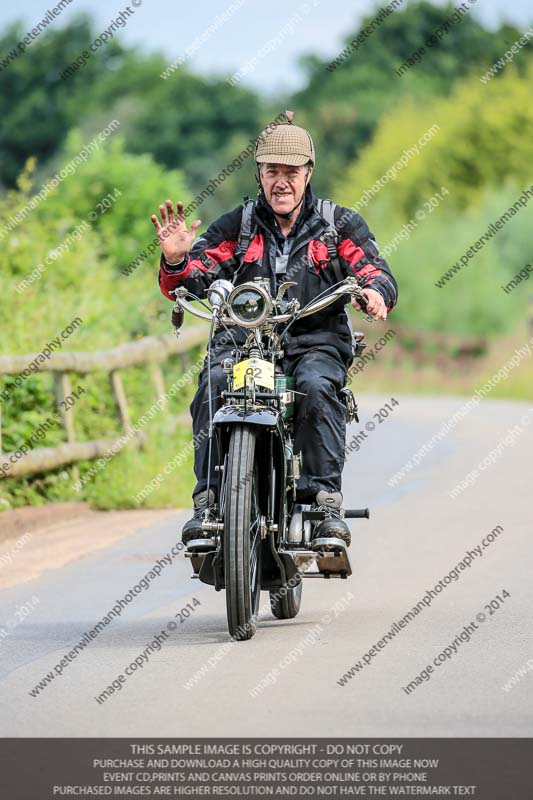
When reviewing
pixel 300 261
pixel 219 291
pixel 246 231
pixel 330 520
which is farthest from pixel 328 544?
pixel 246 231

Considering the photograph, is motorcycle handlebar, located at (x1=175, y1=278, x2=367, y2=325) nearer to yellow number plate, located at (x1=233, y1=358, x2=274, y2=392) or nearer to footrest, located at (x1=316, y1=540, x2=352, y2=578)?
yellow number plate, located at (x1=233, y1=358, x2=274, y2=392)

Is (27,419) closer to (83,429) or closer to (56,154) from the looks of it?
(83,429)

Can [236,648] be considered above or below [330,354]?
below

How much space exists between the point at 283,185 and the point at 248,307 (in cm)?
82

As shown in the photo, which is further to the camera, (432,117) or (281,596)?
(432,117)

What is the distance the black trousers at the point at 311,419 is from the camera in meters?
7.59

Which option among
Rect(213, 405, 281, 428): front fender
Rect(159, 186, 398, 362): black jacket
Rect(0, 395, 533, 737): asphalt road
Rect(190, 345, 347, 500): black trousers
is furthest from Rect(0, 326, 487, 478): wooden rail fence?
Rect(213, 405, 281, 428): front fender

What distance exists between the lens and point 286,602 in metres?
8.09

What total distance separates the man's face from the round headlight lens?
0.69 meters

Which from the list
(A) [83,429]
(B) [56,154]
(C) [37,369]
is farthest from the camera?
(B) [56,154]
